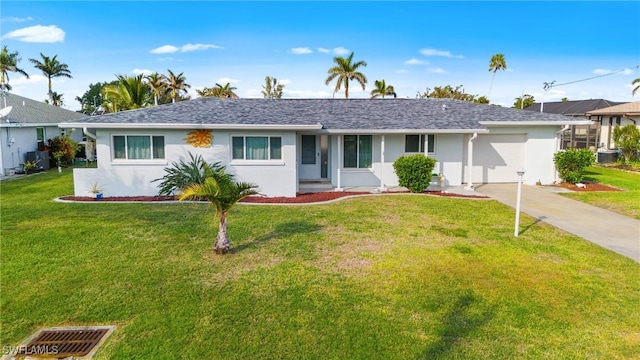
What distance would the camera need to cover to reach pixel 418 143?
1641cm

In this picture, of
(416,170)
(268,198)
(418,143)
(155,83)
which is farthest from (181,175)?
(155,83)

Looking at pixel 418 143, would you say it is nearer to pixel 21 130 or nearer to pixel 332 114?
pixel 332 114

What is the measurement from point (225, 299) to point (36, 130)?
76.2 feet

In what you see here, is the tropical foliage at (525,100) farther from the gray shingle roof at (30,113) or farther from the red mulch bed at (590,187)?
the gray shingle roof at (30,113)

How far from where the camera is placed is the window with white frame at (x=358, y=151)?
16172mm

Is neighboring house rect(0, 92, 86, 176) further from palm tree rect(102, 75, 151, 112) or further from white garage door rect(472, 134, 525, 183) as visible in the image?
white garage door rect(472, 134, 525, 183)

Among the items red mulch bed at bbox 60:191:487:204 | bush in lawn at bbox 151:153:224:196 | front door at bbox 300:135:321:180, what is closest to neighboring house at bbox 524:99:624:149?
front door at bbox 300:135:321:180

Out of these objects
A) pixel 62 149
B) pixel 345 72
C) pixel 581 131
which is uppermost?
pixel 345 72

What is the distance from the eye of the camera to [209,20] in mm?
19375

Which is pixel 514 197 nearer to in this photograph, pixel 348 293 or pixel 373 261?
pixel 373 261

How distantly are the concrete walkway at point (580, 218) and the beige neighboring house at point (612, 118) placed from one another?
1630 centimetres

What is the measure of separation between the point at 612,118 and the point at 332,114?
24769 mm

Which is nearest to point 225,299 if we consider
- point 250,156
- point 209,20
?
point 250,156

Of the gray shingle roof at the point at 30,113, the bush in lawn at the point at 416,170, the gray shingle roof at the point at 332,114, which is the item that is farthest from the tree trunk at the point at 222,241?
the gray shingle roof at the point at 30,113
